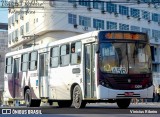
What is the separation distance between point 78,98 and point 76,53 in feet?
6.28

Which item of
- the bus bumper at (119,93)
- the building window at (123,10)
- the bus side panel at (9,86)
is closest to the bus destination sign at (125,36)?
the bus bumper at (119,93)

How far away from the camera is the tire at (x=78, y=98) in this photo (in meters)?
17.3

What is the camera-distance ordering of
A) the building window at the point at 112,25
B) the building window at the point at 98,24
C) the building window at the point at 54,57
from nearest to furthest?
the building window at the point at 54,57 → the building window at the point at 98,24 → the building window at the point at 112,25

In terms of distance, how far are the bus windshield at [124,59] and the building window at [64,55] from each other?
8.16 ft

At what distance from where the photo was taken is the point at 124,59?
16703 millimetres

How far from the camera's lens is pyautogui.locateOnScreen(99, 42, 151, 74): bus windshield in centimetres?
1658

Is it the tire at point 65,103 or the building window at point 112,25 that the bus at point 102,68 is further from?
the building window at point 112,25

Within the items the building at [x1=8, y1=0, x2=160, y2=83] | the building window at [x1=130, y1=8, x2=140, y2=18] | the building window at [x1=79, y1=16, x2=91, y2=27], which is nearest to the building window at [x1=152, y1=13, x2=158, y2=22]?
the building at [x1=8, y1=0, x2=160, y2=83]

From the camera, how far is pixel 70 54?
1852 cm

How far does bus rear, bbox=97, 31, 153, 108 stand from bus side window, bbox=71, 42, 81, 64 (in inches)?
53.7

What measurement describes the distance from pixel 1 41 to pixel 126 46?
7666 cm

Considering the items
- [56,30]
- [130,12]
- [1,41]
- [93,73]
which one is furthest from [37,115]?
[1,41]

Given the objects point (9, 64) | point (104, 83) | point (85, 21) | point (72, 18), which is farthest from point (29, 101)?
point (85, 21)

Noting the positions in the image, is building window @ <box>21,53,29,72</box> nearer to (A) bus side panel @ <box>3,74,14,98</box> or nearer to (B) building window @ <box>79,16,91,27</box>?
(A) bus side panel @ <box>3,74,14,98</box>
